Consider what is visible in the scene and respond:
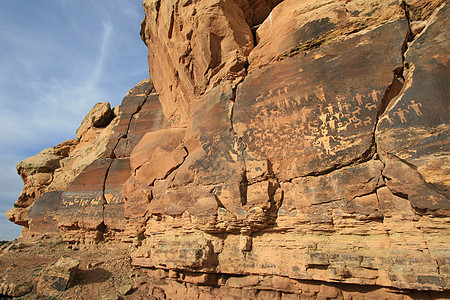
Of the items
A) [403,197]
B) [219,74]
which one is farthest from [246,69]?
[403,197]

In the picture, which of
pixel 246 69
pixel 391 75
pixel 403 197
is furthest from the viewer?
pixel 246 69

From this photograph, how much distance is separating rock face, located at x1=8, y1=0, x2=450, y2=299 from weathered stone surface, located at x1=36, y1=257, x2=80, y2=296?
1.69 m

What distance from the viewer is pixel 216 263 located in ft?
19.7

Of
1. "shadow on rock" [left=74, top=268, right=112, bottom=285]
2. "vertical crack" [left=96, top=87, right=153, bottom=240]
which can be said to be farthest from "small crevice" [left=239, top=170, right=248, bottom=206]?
"vertical crack" [left=96, top=87, right=153, bottom=240]

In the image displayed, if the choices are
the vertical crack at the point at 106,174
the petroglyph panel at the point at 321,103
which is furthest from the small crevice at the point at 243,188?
the vertical crack at the point at 106,174

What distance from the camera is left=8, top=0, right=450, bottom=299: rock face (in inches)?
173

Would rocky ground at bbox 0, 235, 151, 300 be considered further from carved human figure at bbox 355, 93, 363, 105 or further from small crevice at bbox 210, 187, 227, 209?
carved human figure at bbox 355, 93, 363, 105

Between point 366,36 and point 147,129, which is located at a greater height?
point 147,129

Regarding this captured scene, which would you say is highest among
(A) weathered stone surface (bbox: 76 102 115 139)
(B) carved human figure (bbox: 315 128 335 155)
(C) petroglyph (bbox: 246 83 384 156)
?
(A) weathered stone surface (bbox: 76 102 115 139)

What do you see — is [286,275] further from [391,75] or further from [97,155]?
[97,155]

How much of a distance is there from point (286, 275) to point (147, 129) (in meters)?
8.54

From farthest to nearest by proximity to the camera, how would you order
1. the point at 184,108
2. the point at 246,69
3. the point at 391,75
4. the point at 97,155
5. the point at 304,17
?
1. the point at 97,155
2. the point at 184,108
3. the point at 246,69
4. the point at 304,17
5. the point at 391,75

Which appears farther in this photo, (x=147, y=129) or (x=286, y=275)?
(x=147, y=129)

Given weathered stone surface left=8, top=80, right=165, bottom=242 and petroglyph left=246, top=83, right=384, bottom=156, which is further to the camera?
weathered stone surface left=8, top=80, right=165, bottom=242
